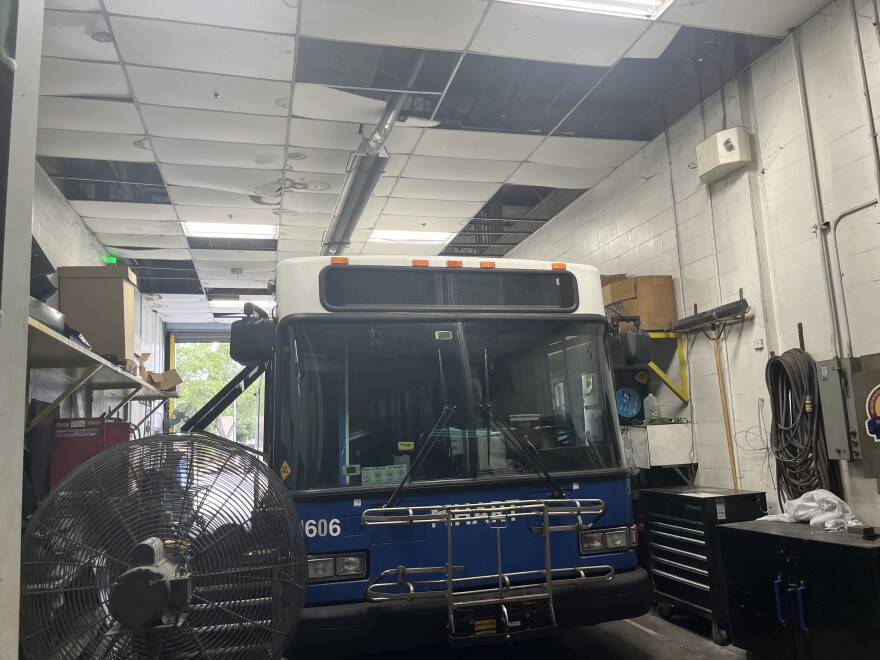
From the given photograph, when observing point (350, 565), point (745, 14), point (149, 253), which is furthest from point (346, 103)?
point (149, 253)

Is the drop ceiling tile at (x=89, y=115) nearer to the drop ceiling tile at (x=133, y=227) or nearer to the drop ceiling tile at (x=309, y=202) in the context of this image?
the drop ceiling tile at (x=309, y=202)

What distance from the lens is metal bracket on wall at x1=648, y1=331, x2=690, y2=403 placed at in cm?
563

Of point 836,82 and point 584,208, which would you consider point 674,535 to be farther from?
point 584,208

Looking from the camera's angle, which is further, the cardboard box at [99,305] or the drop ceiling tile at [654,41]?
the cardboard box at [99,305]

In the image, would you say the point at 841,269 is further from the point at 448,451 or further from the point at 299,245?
the point at 299,245

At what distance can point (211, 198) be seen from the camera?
286 inches

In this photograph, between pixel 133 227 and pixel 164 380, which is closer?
pixel 133 227

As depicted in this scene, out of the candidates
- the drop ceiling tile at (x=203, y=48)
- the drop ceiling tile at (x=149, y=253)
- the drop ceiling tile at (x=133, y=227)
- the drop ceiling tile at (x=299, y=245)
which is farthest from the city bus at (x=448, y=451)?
the drop ceiling tile at (x=149, y=253)

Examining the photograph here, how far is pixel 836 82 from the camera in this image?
4211 millimetres

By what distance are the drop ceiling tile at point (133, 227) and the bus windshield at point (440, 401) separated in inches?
217

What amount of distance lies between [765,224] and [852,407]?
1511mm

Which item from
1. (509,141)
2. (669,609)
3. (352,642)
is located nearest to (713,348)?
(669,609)

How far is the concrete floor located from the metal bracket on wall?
1.82m

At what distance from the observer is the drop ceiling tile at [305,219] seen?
787 centimetres
